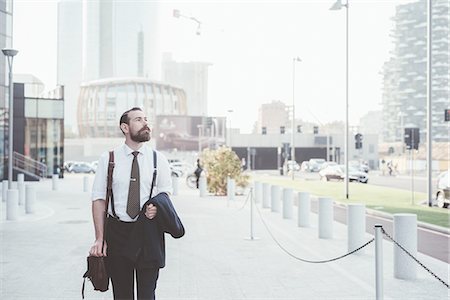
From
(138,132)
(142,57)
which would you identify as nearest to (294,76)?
(138,132)

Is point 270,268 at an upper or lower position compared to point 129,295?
lower

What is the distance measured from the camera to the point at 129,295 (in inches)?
167

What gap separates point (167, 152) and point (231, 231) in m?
74.1

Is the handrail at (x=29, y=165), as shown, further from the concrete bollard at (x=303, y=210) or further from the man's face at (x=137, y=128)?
the man's face at (x=137, y=128)

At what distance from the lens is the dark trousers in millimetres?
4152

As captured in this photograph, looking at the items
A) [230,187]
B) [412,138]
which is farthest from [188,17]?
[230,187]

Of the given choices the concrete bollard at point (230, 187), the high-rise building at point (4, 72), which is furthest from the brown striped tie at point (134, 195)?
the high-rise building at point (4, 72)

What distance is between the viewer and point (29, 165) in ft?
148

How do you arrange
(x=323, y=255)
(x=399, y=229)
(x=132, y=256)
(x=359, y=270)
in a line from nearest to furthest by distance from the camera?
1. (x=132, y=256)
2. (x=399, y=229)
3. (x=359, y=270)
4. (x=323, y=255)

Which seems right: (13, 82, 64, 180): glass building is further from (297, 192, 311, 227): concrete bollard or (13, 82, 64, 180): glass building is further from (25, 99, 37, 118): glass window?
(297, 192, 311, 227): concrete bollard

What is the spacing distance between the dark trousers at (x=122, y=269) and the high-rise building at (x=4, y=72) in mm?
34451

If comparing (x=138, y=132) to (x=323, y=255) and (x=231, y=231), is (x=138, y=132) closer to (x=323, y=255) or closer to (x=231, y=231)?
(x=323, y=255)

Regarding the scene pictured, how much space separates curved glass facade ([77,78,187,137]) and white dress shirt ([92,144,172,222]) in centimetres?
13630

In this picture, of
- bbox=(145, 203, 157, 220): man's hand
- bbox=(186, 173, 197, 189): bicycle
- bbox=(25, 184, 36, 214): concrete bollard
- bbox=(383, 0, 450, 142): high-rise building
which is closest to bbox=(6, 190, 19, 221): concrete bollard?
bbox=(25, 184, 36, 214): concrete bollard
